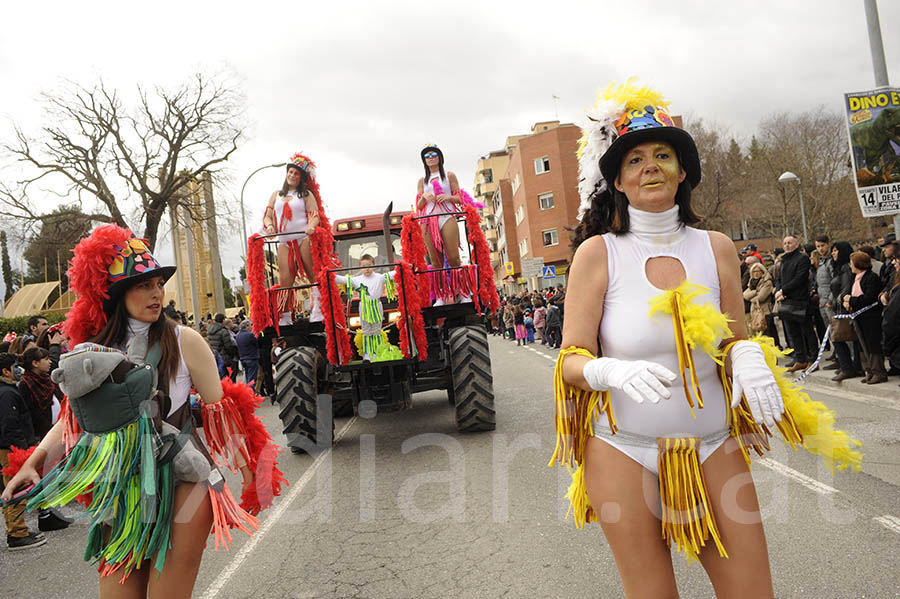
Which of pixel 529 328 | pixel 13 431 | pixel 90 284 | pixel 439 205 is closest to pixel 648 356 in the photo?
pixel 90 284

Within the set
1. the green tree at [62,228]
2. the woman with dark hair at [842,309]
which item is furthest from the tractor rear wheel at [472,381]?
the green tree at [62,228]

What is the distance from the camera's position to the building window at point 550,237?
46938mm

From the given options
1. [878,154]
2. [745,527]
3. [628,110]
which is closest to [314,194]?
[628,110]

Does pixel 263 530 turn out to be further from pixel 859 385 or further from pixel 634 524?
pixel 859 385

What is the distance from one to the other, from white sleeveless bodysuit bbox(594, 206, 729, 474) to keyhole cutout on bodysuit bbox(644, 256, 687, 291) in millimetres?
13

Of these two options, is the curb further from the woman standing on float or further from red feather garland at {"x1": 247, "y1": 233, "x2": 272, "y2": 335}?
red feather garland at {"x1": 247, "y1": 233, "x2": 272, "y2": 335}

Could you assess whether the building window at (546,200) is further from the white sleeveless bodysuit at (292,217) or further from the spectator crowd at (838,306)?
the white sleeveless bodysuit at (292,217)

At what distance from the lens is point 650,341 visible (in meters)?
2.11

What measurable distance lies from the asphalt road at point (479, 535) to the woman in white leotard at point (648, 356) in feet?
5.49

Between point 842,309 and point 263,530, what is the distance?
763 cm

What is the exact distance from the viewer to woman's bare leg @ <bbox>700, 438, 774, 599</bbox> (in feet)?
6.40

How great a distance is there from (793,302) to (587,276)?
8.89 m

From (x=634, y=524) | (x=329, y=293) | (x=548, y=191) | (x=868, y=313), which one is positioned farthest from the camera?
(x=548, y=191)

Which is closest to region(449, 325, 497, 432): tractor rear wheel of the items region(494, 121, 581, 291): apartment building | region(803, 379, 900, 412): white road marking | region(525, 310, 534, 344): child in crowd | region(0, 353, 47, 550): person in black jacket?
region(0, 353, 47, 550): person in black jacket
